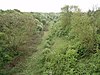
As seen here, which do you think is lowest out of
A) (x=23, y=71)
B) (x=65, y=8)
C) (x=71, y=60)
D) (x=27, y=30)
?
(x=23, y=71)

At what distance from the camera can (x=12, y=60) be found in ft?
49.4

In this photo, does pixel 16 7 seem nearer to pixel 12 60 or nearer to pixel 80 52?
pixel 12 60

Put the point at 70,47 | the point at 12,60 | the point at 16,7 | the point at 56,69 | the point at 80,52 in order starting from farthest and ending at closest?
the point at 16,7 → the point at 12,60 → the point at 70,47 → the point at 80,52 → the point at 56,69

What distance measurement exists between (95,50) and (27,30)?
22.5 ft

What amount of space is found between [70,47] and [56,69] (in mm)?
2530

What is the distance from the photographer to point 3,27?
1538 cm

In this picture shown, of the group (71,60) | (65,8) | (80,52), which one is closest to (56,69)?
(71,60)

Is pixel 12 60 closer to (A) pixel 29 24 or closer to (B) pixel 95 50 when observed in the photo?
→ (A) pixel 29 24

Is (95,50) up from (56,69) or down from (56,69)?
up

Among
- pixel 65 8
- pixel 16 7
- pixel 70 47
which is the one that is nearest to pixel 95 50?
pixel 70 47

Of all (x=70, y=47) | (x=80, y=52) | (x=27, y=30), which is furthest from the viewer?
(x=27, y=30)

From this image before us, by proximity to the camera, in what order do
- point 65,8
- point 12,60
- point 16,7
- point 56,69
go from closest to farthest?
1. point 56,69
2. point 12,60
3. point 65,8
4. point 16,7

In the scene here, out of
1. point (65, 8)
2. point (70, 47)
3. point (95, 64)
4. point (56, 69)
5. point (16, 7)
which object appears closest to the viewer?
point (95, 64)

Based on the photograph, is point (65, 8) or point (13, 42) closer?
point (13, 42)
